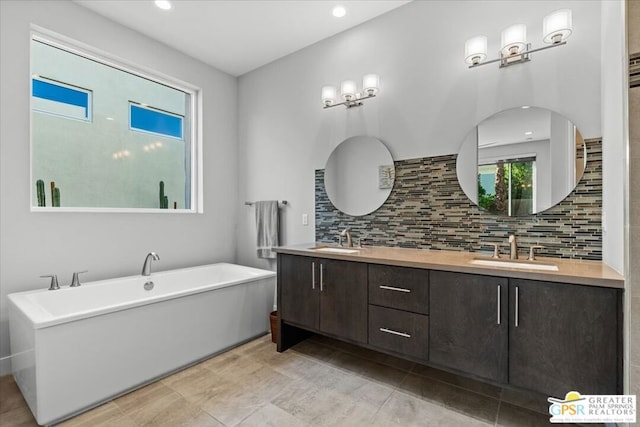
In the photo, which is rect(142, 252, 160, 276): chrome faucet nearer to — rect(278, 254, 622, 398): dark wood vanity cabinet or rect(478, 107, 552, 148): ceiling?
rect(278, 254, 622, 398): dark wood vanity cabinet

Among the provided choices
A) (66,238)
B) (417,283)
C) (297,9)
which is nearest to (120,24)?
(297,9)

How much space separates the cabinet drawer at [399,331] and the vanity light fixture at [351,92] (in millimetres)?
1774

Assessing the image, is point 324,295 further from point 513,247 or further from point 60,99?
point 60,99

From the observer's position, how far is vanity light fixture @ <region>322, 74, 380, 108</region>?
8.59ft

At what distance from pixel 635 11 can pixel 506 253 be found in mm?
1370

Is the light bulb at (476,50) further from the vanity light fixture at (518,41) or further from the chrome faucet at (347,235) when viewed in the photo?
the chrome faucet at (347,235)

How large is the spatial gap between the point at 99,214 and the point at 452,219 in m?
2.96

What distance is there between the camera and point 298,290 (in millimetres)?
2479

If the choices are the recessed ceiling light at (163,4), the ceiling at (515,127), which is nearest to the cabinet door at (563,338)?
the ceiling at (515,127)

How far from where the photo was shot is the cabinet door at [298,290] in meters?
2.38

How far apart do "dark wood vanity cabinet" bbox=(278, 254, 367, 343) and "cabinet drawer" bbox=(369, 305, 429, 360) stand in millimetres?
83

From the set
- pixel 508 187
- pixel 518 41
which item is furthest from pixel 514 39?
pixel 508 187

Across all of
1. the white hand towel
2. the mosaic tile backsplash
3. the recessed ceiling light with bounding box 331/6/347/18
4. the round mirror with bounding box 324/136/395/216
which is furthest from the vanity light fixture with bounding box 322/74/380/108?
the white hand towel

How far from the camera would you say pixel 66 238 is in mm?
2523
